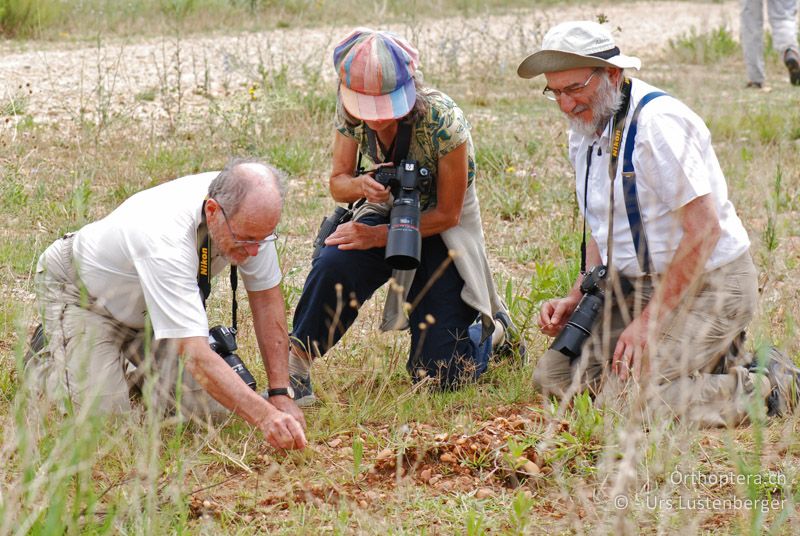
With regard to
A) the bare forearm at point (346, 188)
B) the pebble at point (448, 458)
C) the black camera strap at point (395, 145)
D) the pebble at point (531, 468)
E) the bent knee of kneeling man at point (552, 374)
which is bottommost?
the pebble at point (448, 458)

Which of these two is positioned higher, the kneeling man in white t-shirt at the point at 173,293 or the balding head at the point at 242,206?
the balding head at the point at 242,206

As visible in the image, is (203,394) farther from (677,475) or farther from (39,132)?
(39,132)

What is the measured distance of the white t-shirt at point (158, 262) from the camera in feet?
10.8

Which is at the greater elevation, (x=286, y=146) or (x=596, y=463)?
(x=286, y=146)

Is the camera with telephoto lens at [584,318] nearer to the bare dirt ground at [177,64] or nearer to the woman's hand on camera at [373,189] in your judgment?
the woman's hand on camera at [373,189]

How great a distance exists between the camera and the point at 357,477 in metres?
3.31

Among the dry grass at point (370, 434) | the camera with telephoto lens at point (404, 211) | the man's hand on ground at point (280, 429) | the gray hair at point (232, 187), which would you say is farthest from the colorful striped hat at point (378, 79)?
the man's hand on ground at point (280, 429)

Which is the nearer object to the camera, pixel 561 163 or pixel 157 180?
pixel 157 180

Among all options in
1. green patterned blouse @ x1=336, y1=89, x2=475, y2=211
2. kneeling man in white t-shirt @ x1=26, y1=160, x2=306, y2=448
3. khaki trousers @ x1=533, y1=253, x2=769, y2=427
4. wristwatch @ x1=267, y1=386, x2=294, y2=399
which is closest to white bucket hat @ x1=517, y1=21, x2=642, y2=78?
green patterned blouse @ x1=336, y1=89, x2=475, y2=211

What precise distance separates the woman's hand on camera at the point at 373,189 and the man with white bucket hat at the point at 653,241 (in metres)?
0.71

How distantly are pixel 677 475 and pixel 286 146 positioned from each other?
4.41m

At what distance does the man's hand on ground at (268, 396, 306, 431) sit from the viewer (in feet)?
11.9

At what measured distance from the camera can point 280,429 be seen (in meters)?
3.29

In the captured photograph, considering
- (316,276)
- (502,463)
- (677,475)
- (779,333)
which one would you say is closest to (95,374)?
(316,276)
